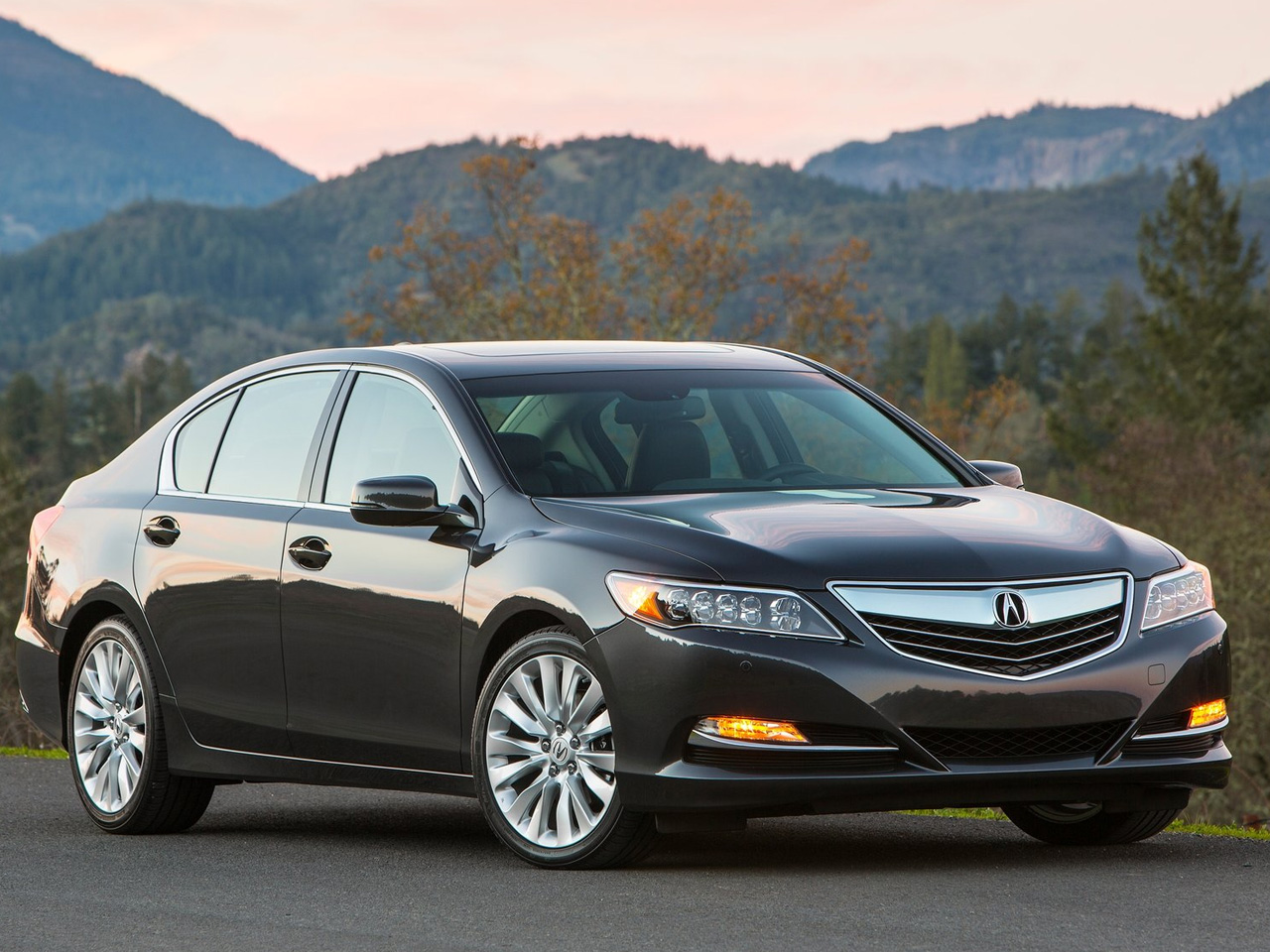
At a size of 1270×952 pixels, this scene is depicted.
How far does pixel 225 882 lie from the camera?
6.70 m

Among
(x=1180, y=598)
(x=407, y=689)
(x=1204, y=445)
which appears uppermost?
(x=1180, y=598)

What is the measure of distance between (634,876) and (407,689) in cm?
113

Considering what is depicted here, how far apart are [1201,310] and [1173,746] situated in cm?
6760

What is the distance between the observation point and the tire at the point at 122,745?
8.18m

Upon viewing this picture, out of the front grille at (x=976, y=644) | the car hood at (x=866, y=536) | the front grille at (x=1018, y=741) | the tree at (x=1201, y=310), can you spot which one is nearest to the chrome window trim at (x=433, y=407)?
the car hood at (x=866, y=536)

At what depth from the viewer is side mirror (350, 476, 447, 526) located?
679 centimetres

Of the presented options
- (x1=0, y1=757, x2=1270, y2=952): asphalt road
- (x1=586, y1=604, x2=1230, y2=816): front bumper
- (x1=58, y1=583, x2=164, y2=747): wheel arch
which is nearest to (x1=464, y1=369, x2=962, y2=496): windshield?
(x1=586, y1=604, x2=1230, y2=816): front bumper

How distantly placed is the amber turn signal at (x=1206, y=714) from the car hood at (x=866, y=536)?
1.49ft

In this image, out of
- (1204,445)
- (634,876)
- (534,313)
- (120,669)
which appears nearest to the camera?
(634,876)

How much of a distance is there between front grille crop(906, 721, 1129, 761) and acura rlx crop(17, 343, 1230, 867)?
0.03ft

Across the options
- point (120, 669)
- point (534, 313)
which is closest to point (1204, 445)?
point (534, 313)

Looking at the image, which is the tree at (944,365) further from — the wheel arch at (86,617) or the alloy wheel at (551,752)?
the alloy wheel at (551,752)

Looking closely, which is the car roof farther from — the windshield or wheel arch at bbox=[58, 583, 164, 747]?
wheel arch at bbox=[58, 583, 164, 747]

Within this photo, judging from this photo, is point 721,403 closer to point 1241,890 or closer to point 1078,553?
point 1078,553
